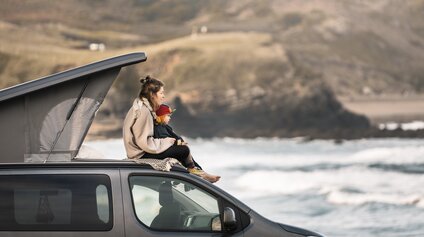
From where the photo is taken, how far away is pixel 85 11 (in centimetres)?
9081

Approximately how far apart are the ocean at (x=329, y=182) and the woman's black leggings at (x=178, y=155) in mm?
454

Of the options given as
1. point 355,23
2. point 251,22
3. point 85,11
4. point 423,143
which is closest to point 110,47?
point 85,11

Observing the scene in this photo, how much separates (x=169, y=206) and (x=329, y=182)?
3106 centimetres

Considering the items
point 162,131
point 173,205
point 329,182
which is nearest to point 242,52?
point 329,182

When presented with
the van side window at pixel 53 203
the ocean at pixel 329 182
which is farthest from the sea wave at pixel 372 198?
the van side window at pixel 53 203

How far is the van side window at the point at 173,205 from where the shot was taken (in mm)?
7004

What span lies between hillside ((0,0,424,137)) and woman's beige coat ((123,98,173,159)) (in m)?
69.8

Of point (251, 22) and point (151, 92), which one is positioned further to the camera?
point (251, 22)

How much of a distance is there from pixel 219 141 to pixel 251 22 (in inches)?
936

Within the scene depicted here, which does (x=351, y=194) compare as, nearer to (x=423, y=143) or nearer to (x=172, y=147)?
(x=172, y=147)

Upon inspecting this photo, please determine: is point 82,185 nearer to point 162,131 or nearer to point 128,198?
point 128,198

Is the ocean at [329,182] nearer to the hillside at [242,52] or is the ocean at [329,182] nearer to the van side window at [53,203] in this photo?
the van side window at [53,203]

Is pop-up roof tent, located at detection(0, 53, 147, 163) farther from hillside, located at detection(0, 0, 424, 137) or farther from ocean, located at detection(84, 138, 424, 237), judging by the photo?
hillside, located at detection(0, 0, 424, 137)

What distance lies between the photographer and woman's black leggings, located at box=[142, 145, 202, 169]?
7527 millimetres
